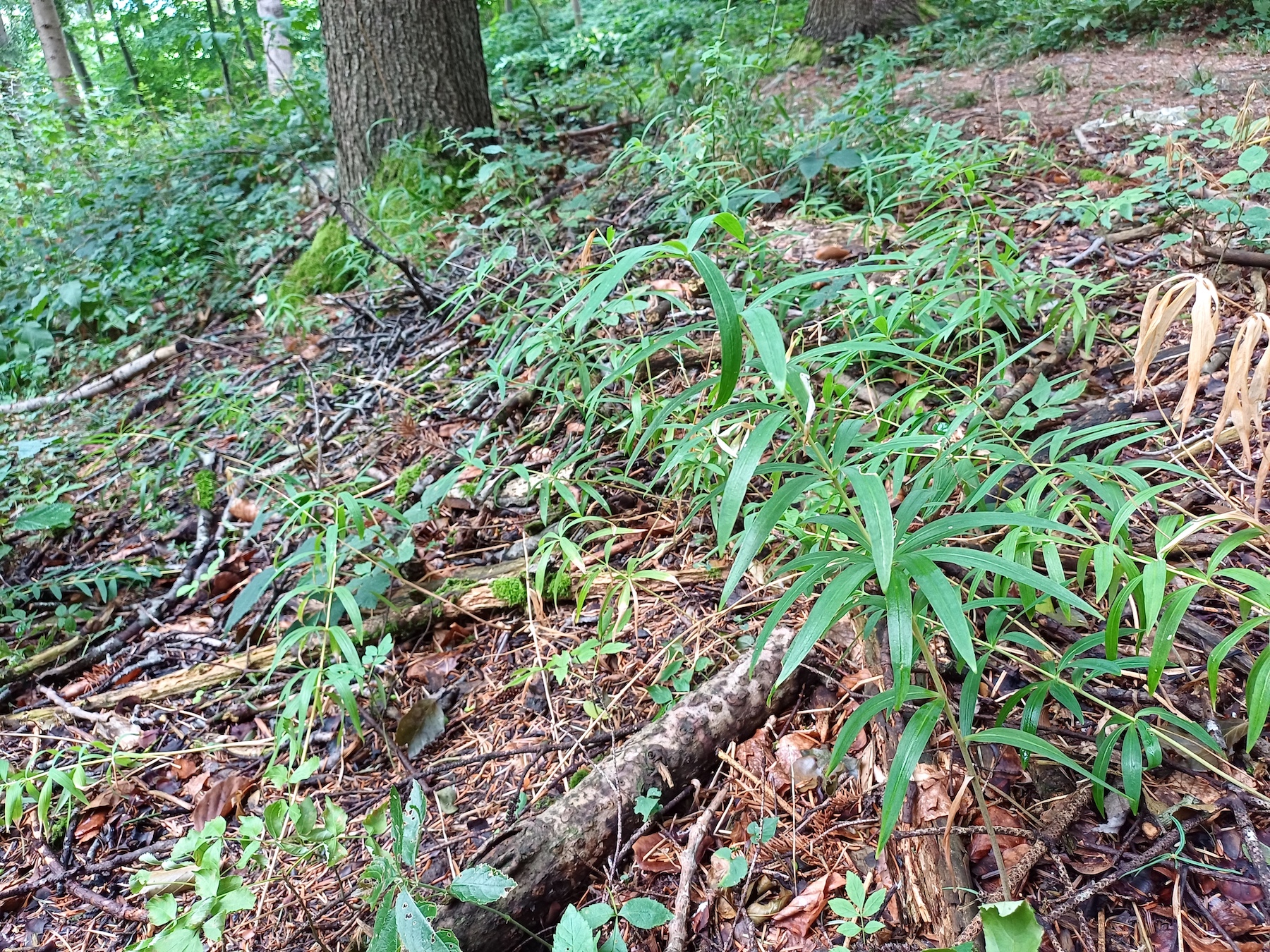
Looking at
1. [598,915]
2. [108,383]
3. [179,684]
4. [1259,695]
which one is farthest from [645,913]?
[108,383]

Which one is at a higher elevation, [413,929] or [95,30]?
[95,30]

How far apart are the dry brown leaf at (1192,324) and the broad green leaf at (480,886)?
1.22m

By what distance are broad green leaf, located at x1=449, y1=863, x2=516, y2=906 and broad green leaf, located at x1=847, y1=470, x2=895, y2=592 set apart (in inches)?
33.0

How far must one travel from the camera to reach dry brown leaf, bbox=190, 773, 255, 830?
1901 millimetres

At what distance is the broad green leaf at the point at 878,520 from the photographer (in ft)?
2.83

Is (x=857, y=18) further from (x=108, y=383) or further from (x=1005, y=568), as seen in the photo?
(x=1005, y=568)

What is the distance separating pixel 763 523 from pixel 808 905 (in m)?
0.81

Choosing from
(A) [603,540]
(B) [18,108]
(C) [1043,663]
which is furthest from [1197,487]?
(B) [18,108]

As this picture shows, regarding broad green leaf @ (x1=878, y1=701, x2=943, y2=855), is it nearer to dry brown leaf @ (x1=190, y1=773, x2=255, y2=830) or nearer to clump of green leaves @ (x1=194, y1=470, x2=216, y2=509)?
dry brown leaf @ (x1=190, y1=773, x2=255, y2=830)

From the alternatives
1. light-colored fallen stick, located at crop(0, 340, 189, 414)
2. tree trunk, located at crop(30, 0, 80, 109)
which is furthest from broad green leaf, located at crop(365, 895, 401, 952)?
tree trunk, located at crop(30, 0, 80, 109)

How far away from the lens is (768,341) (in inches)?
36.7

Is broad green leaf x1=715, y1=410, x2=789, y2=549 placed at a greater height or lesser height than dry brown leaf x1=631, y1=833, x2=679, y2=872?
greater

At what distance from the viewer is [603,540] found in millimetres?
2268

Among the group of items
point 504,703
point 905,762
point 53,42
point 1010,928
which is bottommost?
point 504,703
